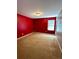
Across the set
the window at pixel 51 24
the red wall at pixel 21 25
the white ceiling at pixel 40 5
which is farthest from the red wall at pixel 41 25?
the white ceiling at pixel 40 5

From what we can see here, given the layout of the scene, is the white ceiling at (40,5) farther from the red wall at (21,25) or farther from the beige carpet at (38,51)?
the beige carpet at (38,51)

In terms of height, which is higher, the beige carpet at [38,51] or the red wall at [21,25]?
the red wall at [21,25]

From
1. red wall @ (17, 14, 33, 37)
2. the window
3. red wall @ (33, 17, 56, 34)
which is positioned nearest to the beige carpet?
red wall @ (17, 14, 33, 37)

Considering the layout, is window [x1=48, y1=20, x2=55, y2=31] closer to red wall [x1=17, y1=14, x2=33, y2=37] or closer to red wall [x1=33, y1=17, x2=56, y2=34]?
red wall [x1=33, y1=17, x2=56, y2=34]

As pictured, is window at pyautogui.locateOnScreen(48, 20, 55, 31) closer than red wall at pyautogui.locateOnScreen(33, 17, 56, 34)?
Yes

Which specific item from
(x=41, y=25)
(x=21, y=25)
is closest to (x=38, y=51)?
(x=21, y=25)

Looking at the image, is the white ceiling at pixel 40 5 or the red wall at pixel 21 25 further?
the red wall at pixel 21 25

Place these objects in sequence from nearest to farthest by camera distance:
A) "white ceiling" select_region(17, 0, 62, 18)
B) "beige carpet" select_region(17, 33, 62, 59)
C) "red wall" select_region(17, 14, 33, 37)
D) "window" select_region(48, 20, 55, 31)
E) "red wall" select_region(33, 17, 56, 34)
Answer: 1. "beige carpet" select_region(17, 33, 62, 59)
2. "white ceiling" select_region(17, 0, 62, 18)
3. "red wall" select_region(17, 14, 33, 37)
4. "window" select_region(48, 20, 55, 31)
5. "red wall" select_region(33, 17, 56, 34)

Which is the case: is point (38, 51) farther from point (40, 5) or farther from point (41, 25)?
point (41, 25)
